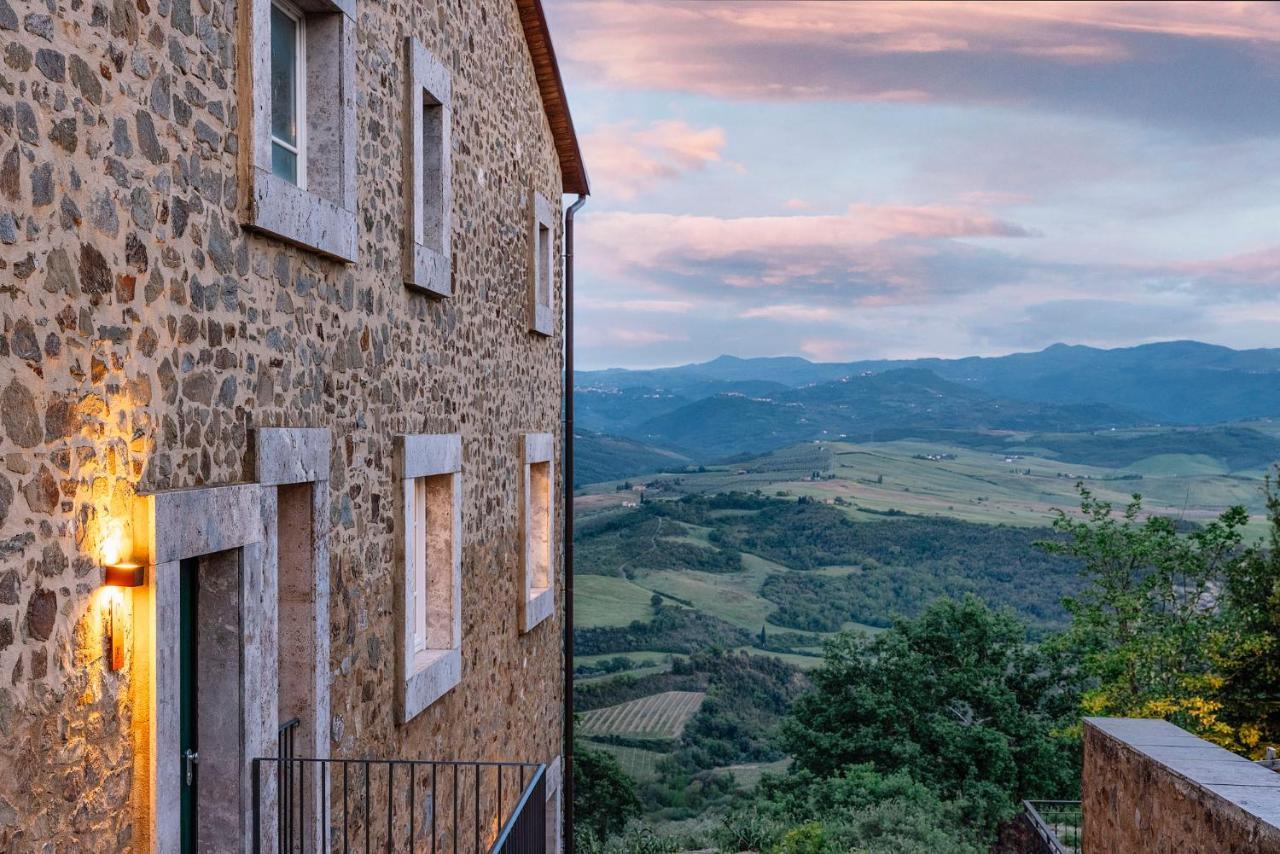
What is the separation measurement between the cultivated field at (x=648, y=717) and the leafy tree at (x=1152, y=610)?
31.7 meters

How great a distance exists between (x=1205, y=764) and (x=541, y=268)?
7762 mm

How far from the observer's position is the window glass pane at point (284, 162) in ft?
17.3

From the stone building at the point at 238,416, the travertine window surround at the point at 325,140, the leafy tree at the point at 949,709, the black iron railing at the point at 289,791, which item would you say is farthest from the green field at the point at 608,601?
the travertine window surround at the point at 325,140

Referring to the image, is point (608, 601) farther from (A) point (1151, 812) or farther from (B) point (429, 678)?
(A) point (1151, 812)

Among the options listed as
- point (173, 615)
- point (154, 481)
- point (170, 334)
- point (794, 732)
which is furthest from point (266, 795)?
point (794, 732)

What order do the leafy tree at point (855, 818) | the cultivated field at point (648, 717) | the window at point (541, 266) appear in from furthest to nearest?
the cultivated field at point (648, 717) → the leafy tree at point (855, 818) → the window at point (541, 266)

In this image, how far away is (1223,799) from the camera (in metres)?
5.75

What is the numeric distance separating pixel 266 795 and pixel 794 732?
84.1ft

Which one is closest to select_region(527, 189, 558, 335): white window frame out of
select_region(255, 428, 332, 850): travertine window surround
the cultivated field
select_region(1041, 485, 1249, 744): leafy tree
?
select_region(255, 428, 332, 850): travertine window surround

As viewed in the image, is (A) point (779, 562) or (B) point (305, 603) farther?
(A) point (779, 562)

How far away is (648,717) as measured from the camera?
5253 cm

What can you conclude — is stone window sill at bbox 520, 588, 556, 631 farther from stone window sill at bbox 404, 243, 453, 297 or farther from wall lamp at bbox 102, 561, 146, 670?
wall lamp at bbox 102, 561, 146, 670

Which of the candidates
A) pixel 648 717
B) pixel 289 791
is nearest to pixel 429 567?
pixel 289 791

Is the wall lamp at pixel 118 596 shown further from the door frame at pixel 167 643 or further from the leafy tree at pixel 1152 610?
the leafy tree at pixel 1152 610
